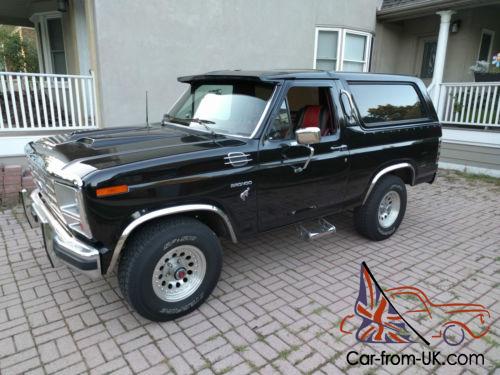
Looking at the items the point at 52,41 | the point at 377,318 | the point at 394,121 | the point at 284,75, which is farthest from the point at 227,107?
the point at 52,41

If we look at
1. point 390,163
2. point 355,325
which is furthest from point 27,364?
point 390,163

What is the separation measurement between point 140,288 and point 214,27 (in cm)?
705

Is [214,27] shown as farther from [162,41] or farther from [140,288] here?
[140,288]

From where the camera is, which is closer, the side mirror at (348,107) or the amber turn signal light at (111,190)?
the amber turn signal light at (111,190)

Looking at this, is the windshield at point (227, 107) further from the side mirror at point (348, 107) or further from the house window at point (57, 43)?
the house window at point (57, 43)

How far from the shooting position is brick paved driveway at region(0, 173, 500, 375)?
9.12 ft

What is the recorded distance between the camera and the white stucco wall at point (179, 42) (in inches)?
287

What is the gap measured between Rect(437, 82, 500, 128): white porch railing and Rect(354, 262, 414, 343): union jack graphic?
6977 millimetres

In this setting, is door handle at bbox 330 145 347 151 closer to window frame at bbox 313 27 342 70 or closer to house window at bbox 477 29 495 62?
window frame at bbox 313 27 342 70

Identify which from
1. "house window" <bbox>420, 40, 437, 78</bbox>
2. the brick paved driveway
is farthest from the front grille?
"house window" <bbox>420, 40, 437, 78</bbox>

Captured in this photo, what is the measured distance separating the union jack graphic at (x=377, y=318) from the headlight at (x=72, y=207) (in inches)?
91.9

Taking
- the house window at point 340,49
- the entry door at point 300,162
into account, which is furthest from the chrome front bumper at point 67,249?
the house window at point 340,49

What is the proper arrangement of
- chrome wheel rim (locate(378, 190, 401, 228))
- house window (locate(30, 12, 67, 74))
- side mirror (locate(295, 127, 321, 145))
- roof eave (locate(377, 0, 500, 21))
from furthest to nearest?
1. house window (locate(30, 12, 67, 74))
2. roof eave (locate(377, 0, 500, 21))
3. chrome wheel rim (locate(378, 190, 401, 228))
4. side mirror (locate(295, 127, 321, 145))

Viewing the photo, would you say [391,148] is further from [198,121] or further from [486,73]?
[486,73]
